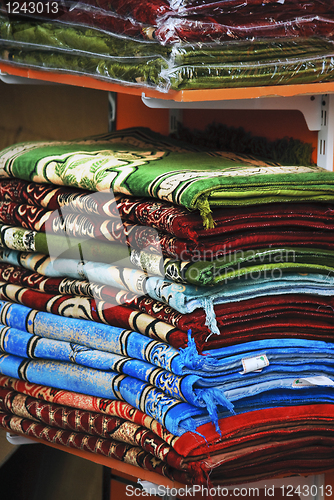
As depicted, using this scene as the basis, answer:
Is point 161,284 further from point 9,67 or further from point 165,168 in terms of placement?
point 9,67

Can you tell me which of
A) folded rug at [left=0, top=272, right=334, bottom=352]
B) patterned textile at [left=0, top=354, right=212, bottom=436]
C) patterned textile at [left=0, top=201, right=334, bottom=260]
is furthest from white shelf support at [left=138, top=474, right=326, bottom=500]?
patterned textile at [left=0, top=201, right=334, bottom=260]

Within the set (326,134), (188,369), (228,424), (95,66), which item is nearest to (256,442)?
(228,424)

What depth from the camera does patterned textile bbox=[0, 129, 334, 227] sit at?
86 centimetres

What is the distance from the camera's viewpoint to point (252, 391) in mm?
941

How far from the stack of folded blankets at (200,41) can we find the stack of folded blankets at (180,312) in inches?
5.4

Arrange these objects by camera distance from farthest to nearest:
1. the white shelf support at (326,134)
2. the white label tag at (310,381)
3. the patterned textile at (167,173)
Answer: the white shelf support at (326,134), the white label tag at (310,381), the patterned textile at (167,173)

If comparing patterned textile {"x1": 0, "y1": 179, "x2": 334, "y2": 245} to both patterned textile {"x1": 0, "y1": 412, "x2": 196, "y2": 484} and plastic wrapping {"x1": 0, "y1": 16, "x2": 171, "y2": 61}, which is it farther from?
patterned textile {"x1": 0, "y1": 412, "x2": 196, "y2": 484}

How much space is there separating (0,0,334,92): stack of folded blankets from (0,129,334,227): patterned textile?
13cm

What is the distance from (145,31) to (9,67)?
442 millimetres

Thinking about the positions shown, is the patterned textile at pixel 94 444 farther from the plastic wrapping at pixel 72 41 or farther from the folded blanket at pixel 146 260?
the plastic wrapping at pixel 72 41

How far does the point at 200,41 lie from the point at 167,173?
0.19m

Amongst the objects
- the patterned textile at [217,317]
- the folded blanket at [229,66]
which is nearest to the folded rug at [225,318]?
Answer: the patterned textile at [217,317]

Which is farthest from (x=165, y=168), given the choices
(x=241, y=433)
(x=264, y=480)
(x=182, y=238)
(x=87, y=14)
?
(x=264, y=480)

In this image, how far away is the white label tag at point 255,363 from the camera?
92 cm
